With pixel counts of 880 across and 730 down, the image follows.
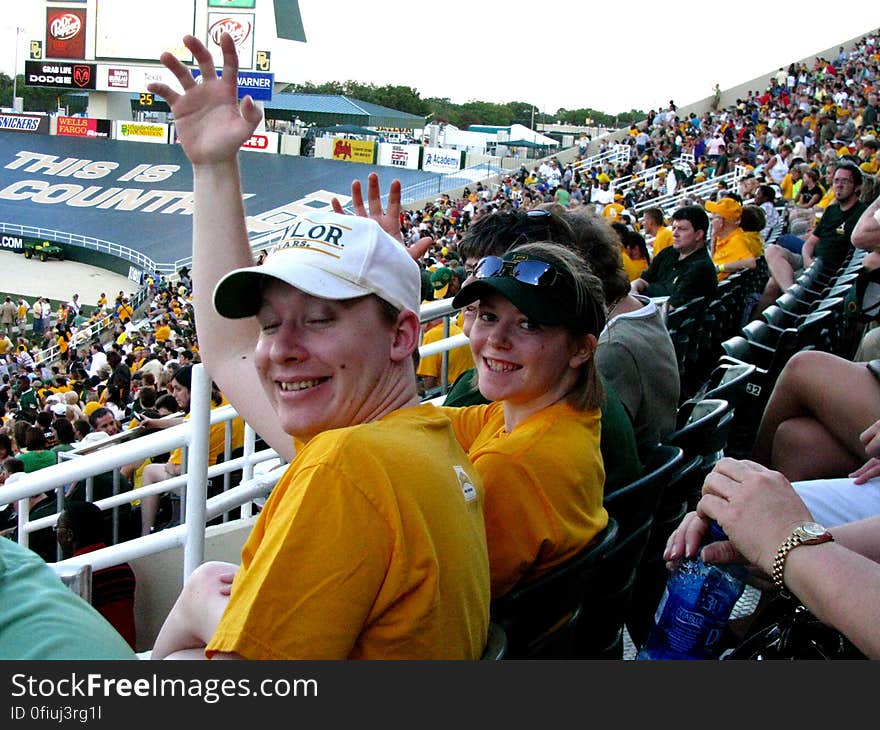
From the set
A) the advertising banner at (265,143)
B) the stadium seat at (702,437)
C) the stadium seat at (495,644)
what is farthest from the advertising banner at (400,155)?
the stadium seat at (495,644)

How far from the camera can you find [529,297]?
6.59ft

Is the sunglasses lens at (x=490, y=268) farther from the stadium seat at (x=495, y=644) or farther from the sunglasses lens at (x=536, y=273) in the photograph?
the stadium seat at (x=495, y=644)

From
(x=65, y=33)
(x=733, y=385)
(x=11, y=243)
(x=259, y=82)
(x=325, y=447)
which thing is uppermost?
(x=65, y=33)

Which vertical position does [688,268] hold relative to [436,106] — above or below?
below

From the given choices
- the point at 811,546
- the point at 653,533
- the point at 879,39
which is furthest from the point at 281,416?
Answer: the point at 879,39

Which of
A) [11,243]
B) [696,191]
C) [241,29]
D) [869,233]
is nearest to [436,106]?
[241,29]

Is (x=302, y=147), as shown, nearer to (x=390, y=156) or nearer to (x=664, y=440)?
(x=390, y=156)

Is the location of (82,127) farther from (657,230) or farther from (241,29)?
(657,230)

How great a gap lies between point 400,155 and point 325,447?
39.2 metres

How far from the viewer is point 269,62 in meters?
37.6

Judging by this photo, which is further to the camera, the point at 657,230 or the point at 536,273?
the point at 657,230

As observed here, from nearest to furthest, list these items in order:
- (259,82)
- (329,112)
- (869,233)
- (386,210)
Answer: (386,210) → (869,233) → (259,82) → (329,112)
